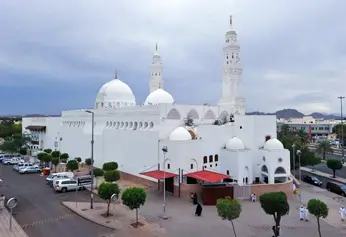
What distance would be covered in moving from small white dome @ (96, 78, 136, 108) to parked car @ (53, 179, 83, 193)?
17.7m

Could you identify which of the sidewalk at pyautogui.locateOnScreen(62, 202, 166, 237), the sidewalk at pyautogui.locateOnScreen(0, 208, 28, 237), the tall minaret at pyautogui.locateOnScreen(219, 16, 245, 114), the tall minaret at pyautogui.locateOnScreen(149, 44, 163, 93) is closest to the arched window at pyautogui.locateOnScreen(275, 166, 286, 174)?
the tall minaret at pyautogui.locateOnScreen(219, 16, 245, 114)

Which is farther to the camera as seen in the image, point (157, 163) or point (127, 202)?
point (157, 163)

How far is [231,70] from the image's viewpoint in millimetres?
40188

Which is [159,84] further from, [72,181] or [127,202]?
[127,202]

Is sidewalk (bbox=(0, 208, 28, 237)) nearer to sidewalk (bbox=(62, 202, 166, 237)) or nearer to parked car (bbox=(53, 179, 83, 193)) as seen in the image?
sidewalk (bbox=(62, 202, 166, 237))

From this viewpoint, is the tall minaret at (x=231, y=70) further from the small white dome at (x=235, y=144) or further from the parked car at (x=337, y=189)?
the parked car at (x=337, y=189)

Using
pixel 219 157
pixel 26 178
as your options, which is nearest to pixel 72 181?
pixel 26 178

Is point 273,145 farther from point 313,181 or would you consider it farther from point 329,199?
point 313,181

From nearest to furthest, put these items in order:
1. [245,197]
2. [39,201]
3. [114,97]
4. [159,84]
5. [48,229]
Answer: [48,229], [39,201], [245,197], [114,97], [159,84]

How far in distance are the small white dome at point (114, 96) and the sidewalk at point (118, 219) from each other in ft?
74.5

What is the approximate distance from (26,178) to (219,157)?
2144 centimetres

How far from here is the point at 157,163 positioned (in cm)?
3014

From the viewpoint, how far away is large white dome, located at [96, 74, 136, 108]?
4441 centimetres

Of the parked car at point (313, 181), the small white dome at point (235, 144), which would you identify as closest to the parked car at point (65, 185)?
the small white dome at point (235, 144)
